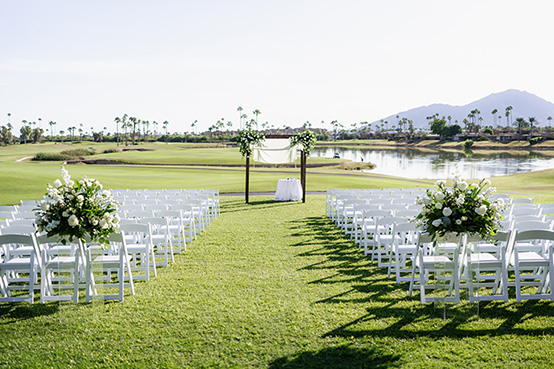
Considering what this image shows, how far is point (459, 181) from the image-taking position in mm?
5699

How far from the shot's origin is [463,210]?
561 cm

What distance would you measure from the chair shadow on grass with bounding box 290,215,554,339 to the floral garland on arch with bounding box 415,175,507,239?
3.45ft

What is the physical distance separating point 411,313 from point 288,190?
13.7 meters

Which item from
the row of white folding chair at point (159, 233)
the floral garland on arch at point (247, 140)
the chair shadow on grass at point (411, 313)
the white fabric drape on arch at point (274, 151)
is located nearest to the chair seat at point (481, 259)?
the chair shadow on grass at point (411, 313)

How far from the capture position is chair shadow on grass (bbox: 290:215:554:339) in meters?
5.44

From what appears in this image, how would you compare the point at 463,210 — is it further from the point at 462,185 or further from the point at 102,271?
the point at 102,271

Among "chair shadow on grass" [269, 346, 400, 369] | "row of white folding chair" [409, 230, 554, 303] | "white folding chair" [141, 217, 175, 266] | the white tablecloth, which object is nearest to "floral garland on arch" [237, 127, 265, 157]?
the white tablecloth

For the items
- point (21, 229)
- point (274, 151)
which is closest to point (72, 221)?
point (21, 229)

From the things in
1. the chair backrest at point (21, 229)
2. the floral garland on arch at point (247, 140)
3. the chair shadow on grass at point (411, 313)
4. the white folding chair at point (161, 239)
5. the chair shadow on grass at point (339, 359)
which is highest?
the floral garland on arch at point (247, 140)

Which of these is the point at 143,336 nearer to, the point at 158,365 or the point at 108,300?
the point at 158,365

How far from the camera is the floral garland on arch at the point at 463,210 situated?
562cm

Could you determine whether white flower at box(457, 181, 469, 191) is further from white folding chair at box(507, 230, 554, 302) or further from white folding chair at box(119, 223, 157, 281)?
white folding chair at box(119, 223, 157, 281)

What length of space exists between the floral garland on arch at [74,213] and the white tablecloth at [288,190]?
13.7m

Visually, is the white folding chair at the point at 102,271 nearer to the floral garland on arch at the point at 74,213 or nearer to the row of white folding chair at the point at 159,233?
the floral garland on arch at the point at 74,213
